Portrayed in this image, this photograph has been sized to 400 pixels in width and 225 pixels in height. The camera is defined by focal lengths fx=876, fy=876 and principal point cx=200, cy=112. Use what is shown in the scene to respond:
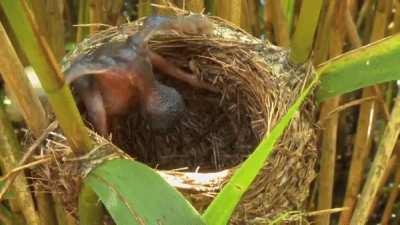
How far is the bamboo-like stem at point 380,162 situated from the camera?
854 mm

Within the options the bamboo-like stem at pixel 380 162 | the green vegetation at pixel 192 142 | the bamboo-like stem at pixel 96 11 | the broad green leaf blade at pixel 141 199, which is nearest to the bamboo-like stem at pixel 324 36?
the green vegetation at pixel 192 142

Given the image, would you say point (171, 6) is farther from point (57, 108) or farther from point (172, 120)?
point (57, 108)

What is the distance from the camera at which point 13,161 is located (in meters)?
0.91

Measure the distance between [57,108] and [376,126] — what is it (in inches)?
26.2

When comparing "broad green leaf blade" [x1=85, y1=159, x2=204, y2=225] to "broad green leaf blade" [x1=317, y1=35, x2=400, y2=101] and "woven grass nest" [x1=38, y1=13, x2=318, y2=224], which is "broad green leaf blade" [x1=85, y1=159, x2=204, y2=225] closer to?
"woven grass nest" [x1=38, y1=13, x2=318, y2=224]

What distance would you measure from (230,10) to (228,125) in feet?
0.63

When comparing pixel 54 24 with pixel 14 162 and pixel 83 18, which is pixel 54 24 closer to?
pixel 83 18

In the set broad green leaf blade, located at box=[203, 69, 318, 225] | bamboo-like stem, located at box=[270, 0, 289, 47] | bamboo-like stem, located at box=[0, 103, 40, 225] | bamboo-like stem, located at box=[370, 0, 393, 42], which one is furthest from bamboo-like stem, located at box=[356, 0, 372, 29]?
broad green leaf blade, located at box=[203, 69, 318, 225]

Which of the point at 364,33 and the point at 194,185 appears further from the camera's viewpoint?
the point at 364,33

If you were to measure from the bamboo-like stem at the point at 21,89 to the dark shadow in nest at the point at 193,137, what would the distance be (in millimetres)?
237

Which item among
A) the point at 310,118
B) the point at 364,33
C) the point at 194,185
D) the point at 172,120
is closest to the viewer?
the point at 194,185

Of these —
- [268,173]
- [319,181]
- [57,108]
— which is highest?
[57,108]

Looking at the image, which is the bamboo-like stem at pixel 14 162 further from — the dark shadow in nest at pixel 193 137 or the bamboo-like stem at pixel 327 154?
the bamboo-like stem at pixel 327 154

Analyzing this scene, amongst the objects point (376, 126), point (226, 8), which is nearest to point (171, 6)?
point (226, 8)
